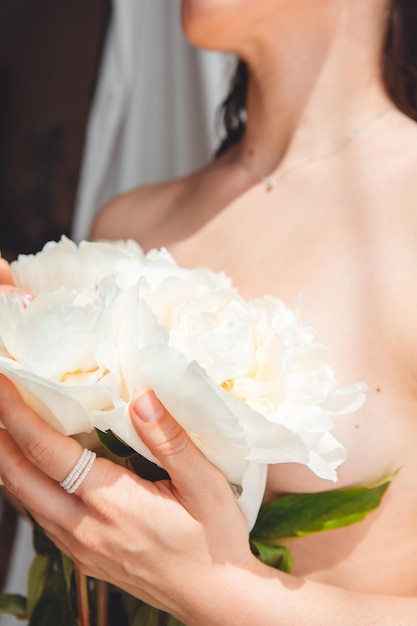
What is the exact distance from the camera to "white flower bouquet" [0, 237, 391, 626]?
24.4 inches

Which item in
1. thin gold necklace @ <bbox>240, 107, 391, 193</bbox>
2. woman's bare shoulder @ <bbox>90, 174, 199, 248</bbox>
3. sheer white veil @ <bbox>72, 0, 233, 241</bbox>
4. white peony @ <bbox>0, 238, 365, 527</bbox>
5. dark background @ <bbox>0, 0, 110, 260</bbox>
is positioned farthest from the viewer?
dark background @ <bbox>0, 0, 110, 260</bbox>

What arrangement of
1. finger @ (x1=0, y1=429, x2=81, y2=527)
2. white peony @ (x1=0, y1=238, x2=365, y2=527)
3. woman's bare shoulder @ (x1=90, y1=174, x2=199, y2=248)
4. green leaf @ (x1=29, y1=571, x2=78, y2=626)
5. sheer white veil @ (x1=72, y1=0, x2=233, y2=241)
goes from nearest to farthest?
white peony @ (x1=0, y1=238, x2=365, y2=527) < finger @ (x1=0, y1=429, x2=81, y2=527) < green leaf @ (x1=29, y1=571, x2=78, y2=626) < woman's bare shoulder @ (x1=90, y1=174, x2=199, y2=248) < sheer white veil @ (x1=72, y1=0, x2=233, y2=241)

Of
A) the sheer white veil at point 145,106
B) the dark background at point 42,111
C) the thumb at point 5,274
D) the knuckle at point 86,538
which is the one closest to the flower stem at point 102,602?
the knuckle at point 86,538

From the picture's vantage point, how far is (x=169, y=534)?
709 millimetres

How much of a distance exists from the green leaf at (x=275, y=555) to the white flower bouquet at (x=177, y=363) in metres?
0.07

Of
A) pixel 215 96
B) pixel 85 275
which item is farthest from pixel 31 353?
pixel 215 96

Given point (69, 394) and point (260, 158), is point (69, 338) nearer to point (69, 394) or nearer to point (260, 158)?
point (69, 394)

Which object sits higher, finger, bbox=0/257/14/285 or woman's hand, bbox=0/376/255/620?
finger, bbox=0/257/14/285

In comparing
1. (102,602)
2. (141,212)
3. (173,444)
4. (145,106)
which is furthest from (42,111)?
(173,444)

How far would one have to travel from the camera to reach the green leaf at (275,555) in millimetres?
796

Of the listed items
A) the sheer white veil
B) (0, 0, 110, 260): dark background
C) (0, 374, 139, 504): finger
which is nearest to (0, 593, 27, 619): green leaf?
(0, 374, 139, 504): finger

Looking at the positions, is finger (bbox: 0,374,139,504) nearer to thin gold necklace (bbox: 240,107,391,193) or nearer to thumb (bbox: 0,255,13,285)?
thumb (bbox: 0,255,13,285)

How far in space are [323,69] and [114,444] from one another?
26.6 inches

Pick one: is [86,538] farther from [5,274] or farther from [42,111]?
[42,111]
